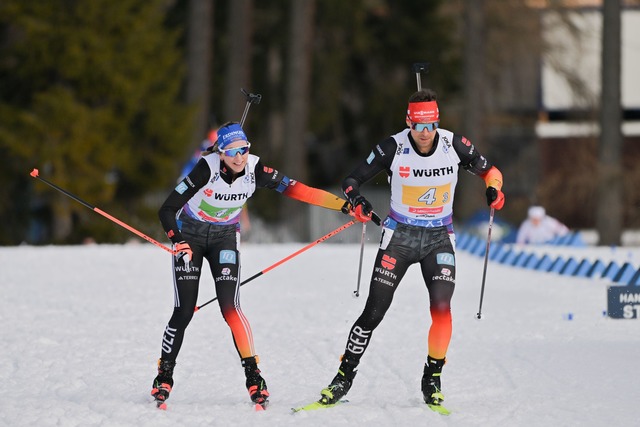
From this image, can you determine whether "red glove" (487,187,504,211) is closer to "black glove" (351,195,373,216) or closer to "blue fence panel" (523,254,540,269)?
"black glove" (351,195,373,216)

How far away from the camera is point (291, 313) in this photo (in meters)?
11.7

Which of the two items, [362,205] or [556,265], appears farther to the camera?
[556,265]

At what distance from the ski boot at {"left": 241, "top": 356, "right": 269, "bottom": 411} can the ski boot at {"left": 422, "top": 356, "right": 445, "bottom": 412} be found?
98 centimetres

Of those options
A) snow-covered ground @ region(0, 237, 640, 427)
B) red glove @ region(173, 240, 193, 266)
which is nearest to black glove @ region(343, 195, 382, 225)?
red glove @ region(173, 240, 193, 266)

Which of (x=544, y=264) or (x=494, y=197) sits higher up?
(x=494, y=197)

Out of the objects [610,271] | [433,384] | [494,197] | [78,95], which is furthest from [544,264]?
[78,95]

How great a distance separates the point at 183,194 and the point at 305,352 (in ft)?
8.17

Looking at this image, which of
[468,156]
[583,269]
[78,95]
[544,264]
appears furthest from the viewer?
[78,95]

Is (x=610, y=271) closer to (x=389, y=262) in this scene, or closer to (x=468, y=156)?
(x=468, y=156)

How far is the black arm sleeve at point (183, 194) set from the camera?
7.62 metres

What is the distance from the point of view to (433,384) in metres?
7.65

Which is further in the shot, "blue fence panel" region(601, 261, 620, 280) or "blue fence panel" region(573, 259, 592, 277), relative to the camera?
"blue fence panel" region(573, 259, 592, 277)

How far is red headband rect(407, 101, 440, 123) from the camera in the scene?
7.53m

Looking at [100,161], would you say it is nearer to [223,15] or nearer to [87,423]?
[223,15]
